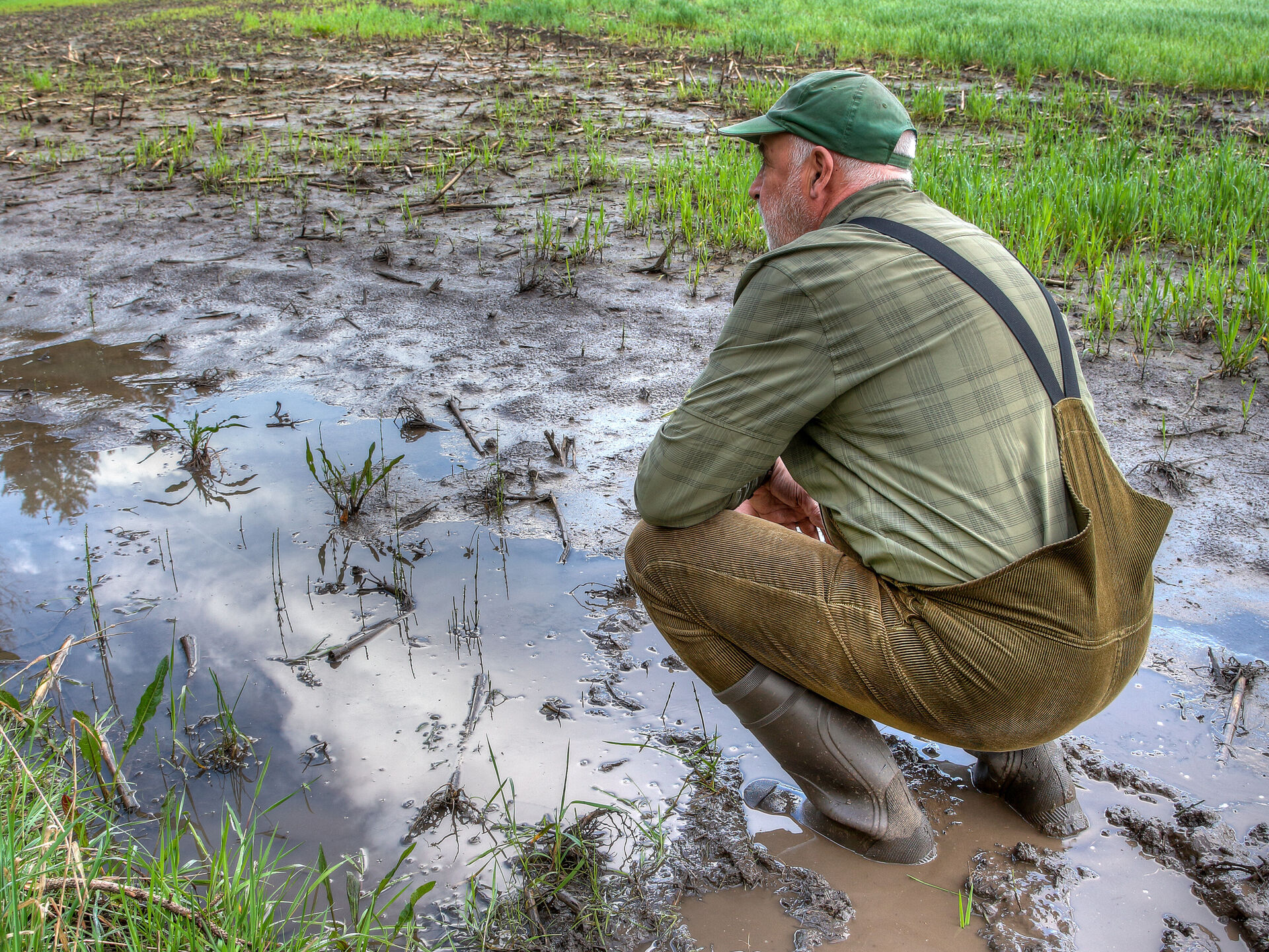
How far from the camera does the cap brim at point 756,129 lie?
2.05 meters

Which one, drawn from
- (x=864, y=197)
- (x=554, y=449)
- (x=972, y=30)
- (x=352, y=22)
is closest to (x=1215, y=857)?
(x=864, y=197)

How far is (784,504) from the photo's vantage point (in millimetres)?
2326

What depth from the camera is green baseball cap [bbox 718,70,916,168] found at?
1920mm

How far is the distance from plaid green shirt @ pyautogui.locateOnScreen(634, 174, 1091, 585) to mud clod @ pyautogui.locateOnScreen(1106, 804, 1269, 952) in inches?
32.6

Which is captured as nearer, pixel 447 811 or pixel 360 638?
pixel 447 811

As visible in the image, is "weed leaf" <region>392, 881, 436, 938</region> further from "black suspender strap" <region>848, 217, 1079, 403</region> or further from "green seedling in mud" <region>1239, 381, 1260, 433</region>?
"green seedling in mud" <region>1239, 381, 1260, 433</region>

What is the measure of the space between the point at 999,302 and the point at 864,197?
37cm

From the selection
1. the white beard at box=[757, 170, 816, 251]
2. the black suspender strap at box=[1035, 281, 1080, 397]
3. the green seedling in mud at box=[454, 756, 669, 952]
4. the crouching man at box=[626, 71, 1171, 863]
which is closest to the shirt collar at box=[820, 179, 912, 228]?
the crouching man at box=[626, 71, 1171, 863]

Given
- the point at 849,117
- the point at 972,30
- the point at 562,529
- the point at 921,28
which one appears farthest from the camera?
the point at 921,28

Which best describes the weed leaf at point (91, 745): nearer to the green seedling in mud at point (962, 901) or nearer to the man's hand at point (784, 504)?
the man's hand at point (784, 504)

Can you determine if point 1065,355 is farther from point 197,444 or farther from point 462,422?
point 197,444

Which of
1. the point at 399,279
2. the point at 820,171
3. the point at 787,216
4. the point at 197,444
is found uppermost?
the point at 820,171

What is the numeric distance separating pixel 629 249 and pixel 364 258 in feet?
5.26

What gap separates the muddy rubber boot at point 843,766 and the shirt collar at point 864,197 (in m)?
0.98
